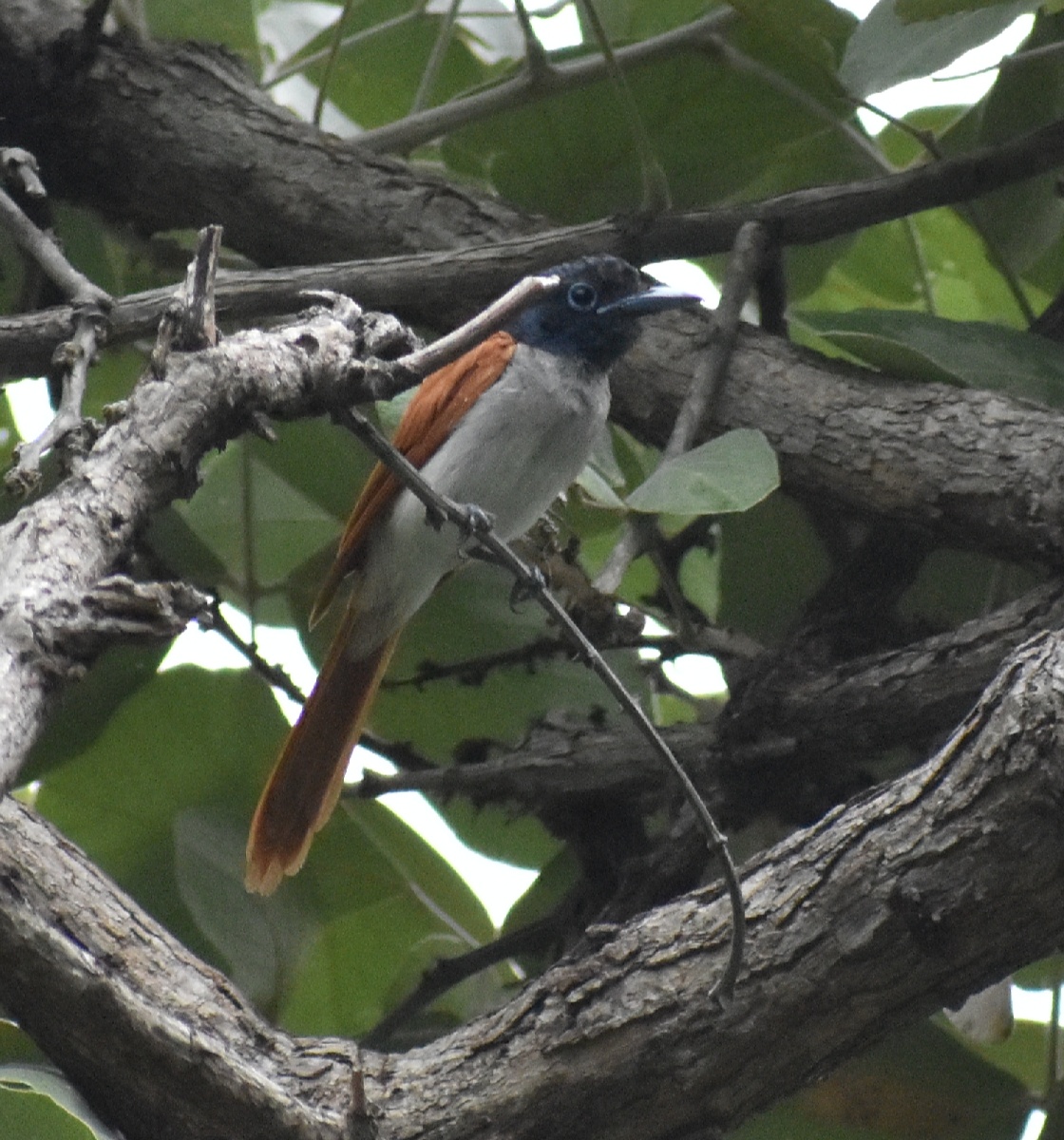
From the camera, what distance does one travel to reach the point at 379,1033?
2824 millimetres

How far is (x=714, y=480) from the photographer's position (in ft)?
7.32

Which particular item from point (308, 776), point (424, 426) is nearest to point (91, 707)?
point (308, 776)

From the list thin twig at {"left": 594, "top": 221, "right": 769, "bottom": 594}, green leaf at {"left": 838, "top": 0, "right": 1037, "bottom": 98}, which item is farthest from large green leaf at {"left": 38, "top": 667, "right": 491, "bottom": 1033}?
green leaf at {"left": 838, "top": 0, "right": 1037, "bottom": 98}

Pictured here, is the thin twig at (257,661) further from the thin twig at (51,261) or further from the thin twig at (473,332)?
the thin twig at (473,332)

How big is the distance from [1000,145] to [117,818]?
76.4 inches

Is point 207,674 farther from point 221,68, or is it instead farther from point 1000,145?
point 1000,145

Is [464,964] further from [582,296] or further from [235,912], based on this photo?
[582,296]

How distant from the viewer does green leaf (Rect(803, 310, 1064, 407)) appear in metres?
2.70

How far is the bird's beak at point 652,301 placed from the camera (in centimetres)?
285

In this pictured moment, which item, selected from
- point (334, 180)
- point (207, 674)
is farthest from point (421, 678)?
point (334, 180)

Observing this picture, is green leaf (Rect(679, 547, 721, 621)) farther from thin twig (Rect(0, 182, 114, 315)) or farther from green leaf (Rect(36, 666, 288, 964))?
thin twig (Rect(0, 182, 114, 315))

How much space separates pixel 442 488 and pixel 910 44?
1061 millimetres

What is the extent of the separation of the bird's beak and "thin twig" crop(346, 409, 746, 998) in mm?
984

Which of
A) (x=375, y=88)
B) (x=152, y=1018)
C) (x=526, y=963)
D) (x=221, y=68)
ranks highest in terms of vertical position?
(x=375, y=88)
